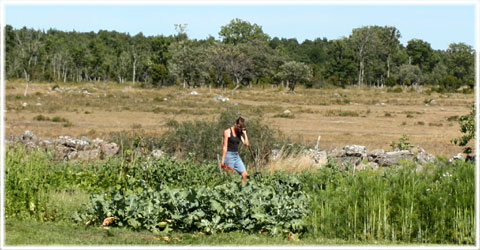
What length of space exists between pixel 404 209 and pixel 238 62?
77.7 m

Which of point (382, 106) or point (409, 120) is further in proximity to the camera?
point (382, 106)

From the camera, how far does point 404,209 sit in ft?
23.8

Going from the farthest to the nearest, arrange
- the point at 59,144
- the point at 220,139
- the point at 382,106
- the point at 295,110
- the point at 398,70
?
the point at 398,70 < the point at 382,106 < the point at 295,110 < the point at 59,144 < the point at 220,139

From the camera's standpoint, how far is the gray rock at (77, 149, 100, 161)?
665 inches

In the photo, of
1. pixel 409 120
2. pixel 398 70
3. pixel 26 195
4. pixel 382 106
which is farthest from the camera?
pixel 398 70

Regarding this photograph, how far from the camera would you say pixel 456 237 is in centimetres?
703

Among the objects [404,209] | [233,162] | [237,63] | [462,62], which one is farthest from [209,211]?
[462,62]

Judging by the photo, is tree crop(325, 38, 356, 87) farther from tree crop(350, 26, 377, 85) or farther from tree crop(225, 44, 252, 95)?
tree crop(225, 44, 252, 95)

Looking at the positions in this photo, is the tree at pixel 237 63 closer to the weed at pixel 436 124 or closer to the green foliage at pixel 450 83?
the green foliage at pixel 450 83

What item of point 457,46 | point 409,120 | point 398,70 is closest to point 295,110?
point 409,120

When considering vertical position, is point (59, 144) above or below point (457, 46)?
below

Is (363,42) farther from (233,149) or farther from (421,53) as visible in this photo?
(233,149)

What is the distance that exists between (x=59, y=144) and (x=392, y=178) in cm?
1280

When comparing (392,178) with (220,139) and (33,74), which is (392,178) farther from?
Answer: (33,74)
